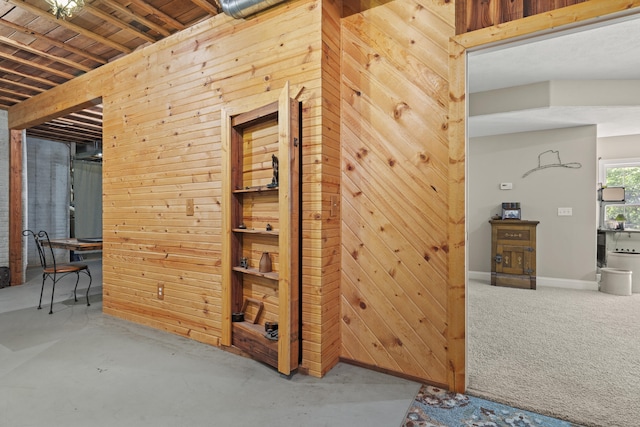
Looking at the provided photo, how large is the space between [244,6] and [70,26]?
77.4 inches

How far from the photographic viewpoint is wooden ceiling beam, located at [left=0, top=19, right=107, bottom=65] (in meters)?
3.21

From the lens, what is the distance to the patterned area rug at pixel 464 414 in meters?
1.85

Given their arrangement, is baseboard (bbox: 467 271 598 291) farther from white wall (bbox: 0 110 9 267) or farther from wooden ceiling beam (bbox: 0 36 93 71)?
white wall (bbox: 0 110 9 267)

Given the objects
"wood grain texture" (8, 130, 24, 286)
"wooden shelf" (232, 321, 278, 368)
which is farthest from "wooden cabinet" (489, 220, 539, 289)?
"wood grain texture" (8, 130, 24, 286)

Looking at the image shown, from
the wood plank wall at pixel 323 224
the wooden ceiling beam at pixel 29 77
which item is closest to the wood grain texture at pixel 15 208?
the wooden ceiling beam at pixel 29 77

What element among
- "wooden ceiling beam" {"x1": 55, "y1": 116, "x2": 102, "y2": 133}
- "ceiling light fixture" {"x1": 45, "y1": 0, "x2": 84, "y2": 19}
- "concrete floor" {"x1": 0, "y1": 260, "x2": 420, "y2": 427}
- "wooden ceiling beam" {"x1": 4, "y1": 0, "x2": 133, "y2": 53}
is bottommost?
"concrete floor" {"x1": 0, "y1": 260, "x2": 420, "y2": 427}

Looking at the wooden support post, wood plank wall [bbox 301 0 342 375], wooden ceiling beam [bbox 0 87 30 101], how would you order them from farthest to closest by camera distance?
the wooden support post → wooden ceiling beam [bbox 0 87 30 101] → wood plank wall [bbox 301 0 342 375]

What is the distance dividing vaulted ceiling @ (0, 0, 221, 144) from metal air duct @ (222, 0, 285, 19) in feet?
1.17

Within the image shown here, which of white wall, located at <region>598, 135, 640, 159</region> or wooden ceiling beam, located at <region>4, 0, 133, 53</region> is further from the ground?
wooden ceiling beam, located at <region>4, 0, 133, 53</region>

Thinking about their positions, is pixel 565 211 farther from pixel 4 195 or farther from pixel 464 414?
pixel 4 195

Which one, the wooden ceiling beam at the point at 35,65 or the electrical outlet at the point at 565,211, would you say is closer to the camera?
the wooden ceiling beam at the point at 35,65

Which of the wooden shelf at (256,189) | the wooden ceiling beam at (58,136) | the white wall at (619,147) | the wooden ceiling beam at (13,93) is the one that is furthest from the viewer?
the wooden ceiling beam at (58,136)

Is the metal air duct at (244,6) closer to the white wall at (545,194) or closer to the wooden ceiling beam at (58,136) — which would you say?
the white wall at (545,194)

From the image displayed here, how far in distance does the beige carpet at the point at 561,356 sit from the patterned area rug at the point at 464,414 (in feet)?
0.26
